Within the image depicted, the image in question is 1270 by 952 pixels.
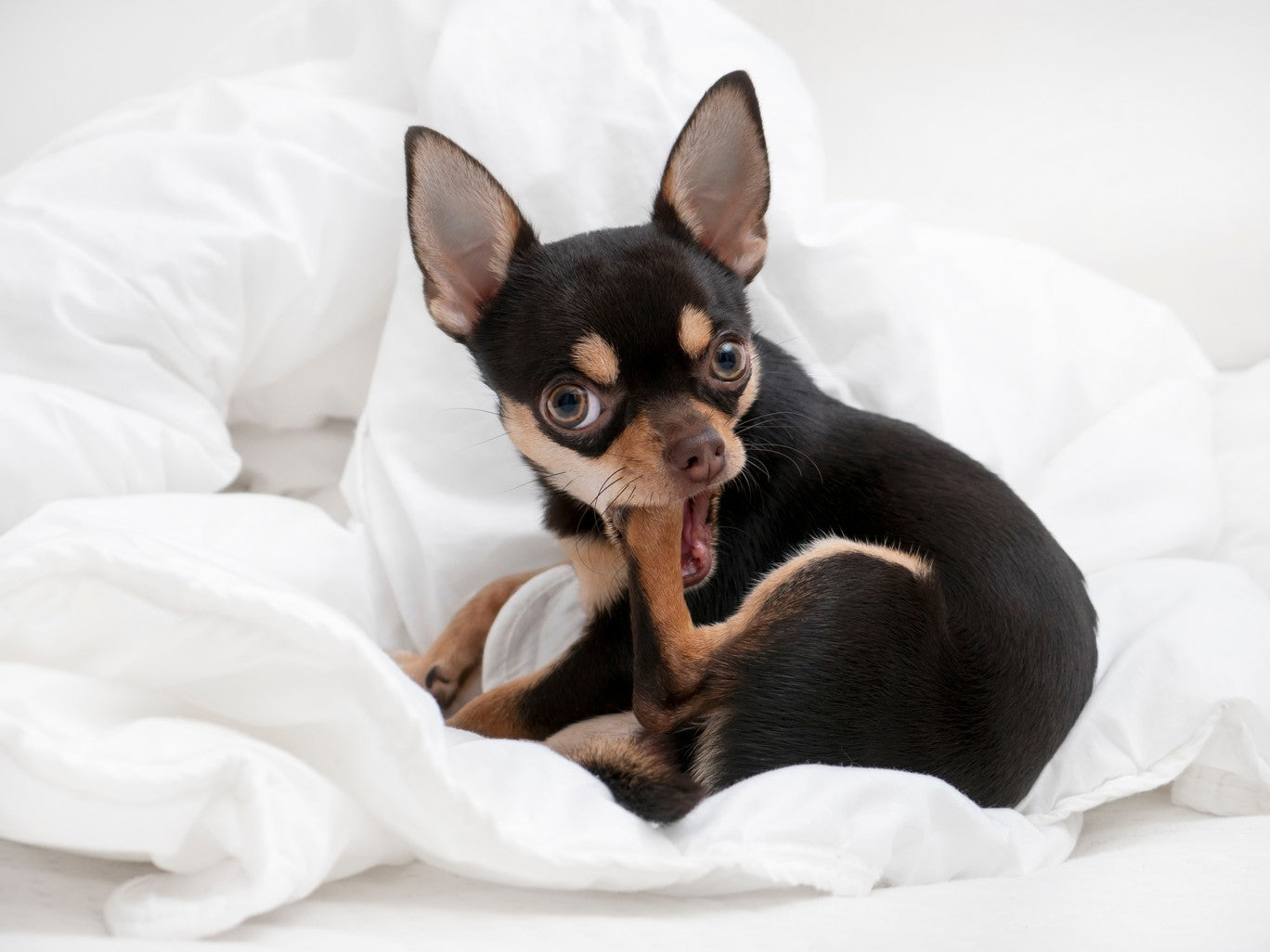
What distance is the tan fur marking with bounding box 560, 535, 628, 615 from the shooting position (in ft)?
5.52

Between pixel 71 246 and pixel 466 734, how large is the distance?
121 centimetres

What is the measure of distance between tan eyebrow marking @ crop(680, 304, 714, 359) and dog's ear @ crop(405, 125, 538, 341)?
1.00 feet

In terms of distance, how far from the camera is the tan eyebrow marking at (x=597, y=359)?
4.86 feet

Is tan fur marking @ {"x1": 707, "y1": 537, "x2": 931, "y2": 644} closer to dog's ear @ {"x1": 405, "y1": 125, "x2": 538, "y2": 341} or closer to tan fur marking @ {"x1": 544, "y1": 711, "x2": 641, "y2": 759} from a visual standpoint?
tan fur marking @ {"x1": 544, "y1": 711, "x2": 641, "y2": 759}

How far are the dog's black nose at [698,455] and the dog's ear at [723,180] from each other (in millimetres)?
425

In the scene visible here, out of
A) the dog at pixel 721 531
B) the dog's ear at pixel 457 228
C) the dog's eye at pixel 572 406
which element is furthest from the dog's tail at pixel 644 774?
the dog's ear at pixel 457 228

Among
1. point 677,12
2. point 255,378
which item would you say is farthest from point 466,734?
point 677,12

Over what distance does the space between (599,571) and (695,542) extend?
17 cm

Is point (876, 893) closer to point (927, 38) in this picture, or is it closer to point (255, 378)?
point (255, 378)

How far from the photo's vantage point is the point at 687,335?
59.0 inches

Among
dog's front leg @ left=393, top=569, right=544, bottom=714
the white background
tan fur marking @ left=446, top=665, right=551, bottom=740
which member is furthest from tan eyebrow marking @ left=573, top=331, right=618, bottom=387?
the white background

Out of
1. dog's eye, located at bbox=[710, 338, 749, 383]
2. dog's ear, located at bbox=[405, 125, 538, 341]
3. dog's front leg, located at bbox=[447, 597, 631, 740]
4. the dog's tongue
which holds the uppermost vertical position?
dog's ear, located at bbox=[405, 125, 538, 341]

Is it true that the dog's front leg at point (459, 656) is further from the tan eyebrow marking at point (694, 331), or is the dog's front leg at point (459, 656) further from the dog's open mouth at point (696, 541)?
the tan eyebrow marking at point (694, 331)

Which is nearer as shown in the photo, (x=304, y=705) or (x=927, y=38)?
(x=304, y=705)
